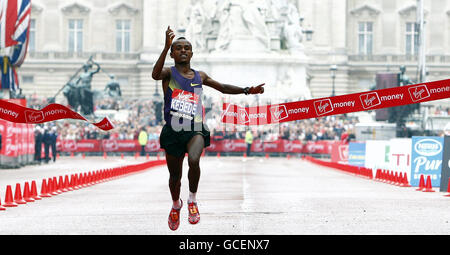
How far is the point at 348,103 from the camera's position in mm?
16453

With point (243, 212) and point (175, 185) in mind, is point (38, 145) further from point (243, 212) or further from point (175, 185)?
point (175, 185)

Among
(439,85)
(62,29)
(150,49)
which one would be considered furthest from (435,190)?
(62,29)

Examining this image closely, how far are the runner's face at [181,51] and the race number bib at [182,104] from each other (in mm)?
370

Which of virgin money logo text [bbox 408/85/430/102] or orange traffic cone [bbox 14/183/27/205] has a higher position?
virgin money logo text [bbox 408/85/430/102]

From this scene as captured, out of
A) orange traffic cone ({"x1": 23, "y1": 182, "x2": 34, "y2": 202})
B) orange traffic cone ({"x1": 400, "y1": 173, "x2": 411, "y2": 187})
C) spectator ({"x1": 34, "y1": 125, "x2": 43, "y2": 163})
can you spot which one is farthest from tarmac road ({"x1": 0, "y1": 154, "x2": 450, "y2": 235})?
spectator ({"x1": 34, "y1": 125, "x2": 43, "y2": 163})

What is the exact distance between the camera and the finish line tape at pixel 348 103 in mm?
16250

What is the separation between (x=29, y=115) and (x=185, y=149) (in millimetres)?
3891

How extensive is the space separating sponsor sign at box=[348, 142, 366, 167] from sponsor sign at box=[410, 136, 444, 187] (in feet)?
48.4

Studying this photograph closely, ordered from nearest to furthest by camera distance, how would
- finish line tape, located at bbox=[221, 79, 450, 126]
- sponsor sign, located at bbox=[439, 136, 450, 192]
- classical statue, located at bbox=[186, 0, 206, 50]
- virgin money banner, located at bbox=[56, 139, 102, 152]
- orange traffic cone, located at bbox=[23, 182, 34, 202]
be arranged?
finish line tape, located at bbox=[221, 79, 450, 126], orange traffic cone, located at bbox=[23, 182, 34, 202], sponsor sign, located at bbox=[439, 136, 450, 192], virgin money banner, located at bbox=[56, 139, 102, 152], classical statue, located at bbox=[186, 0, 206, 50]

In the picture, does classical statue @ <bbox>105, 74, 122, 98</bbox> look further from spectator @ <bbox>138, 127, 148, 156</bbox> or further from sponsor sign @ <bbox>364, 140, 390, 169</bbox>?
sponsor sign @ <bbox>364, 140, 390, 169</bbox>

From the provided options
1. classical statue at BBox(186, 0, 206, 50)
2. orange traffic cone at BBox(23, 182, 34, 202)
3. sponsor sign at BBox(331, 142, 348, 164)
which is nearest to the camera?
orange traffic cone at BBox(23, 182, 34, 202)

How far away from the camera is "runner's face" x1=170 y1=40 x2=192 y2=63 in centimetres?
1302

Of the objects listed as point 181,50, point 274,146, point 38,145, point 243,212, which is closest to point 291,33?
point 274,146
